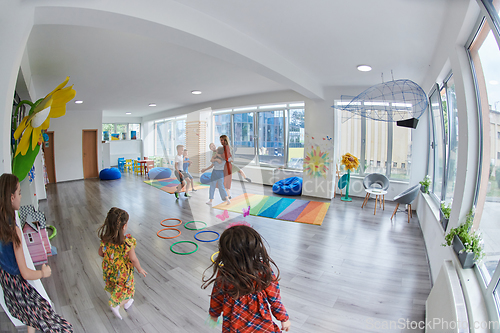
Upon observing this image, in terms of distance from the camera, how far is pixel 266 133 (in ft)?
28.0

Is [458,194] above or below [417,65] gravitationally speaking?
below

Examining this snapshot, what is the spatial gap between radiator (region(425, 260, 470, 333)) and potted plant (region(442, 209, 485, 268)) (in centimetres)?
13

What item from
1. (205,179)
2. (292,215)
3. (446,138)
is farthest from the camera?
(205,179)

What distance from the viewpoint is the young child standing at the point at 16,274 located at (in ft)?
4.49

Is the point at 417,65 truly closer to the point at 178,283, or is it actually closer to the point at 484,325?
the point at 484,325

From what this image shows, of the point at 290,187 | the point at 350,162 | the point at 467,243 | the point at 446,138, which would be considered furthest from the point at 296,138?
the point at 467,243

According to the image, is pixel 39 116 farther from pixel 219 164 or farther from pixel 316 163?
pixel 316 163

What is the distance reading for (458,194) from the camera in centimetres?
213

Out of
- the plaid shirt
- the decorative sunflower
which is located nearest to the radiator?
the plaid shirt

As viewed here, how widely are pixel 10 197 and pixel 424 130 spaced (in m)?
6.09

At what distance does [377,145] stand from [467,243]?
5.10 m

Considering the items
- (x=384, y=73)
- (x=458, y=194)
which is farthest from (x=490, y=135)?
(x=384, y=73)

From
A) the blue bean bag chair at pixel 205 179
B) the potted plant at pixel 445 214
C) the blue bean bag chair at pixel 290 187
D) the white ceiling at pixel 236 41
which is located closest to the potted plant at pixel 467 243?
the potted plant at pixel 445 214

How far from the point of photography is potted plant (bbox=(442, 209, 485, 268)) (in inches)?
69.9
